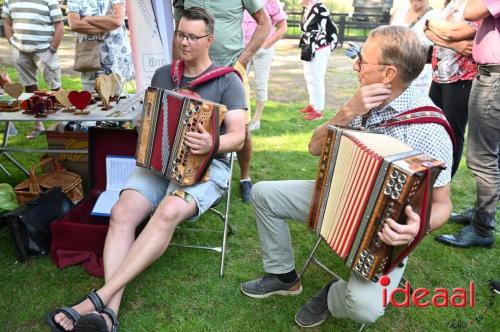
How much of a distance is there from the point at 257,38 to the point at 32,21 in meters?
2.79

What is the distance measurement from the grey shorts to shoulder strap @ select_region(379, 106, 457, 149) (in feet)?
3.64

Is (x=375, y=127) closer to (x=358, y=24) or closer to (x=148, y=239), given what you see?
(x=148, y=239)

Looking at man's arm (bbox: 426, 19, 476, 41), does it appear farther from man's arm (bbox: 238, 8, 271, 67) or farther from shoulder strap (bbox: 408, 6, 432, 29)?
man's arm (bbox: 238, 8, 271, 67)

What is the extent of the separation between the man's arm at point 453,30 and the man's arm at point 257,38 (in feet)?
4.25

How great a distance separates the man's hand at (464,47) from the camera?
9.53ft

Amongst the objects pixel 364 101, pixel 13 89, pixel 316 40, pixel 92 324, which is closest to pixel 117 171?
pixel 13 89

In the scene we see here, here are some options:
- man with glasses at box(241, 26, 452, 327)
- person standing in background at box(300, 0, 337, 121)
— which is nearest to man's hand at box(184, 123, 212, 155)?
man with glasses at box(241, 26, 452, 327)

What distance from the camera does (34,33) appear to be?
15.6ft

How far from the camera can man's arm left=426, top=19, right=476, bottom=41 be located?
288cm

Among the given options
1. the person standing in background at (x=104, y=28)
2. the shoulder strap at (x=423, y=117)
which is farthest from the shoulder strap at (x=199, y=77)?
the person standing in background at (x=104, y=28)

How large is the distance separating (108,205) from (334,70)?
8362 mm

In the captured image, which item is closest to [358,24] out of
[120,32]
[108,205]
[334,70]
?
[334,70]

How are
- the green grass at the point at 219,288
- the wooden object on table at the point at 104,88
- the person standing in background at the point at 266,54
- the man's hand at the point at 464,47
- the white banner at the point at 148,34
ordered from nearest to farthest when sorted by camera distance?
1. the green grass at the point at 219,288
2. the man's hand at the point at 464,47
3. the wooden object on table at the point at 104,88
4. the white banner at the point at 148,34
5. the person standing in background at the point at 266,54

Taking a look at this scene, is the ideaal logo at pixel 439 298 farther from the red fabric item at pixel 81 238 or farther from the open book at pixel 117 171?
the open book at pixel 117 171
